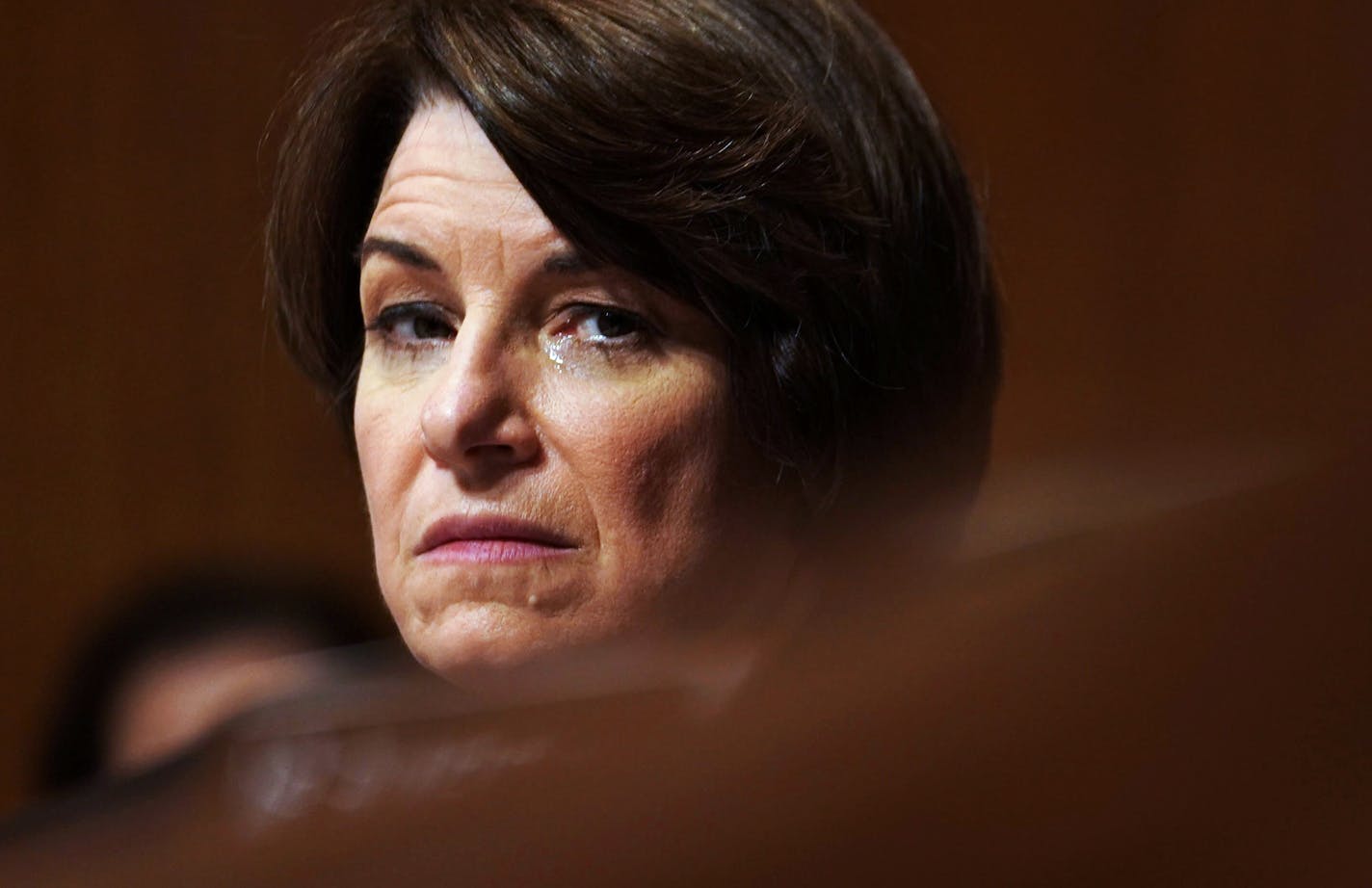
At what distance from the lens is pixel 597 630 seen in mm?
846

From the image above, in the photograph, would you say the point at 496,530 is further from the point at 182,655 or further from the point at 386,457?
the point at 182,655

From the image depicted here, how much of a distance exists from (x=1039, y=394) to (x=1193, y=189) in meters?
0.27

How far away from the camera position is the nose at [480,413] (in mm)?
840

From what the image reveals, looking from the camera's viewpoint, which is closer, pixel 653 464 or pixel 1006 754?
pixel 1006 754

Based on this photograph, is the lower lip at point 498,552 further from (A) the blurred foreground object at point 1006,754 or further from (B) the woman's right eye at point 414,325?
(A) the blurred foreground object at point 1006,754

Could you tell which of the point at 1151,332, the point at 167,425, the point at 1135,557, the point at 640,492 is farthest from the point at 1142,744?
the point at 167,425

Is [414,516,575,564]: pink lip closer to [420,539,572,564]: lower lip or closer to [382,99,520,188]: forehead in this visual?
[420,539,572,564]: lower lip

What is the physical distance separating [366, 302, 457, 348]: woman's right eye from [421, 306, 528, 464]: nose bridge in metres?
0.05

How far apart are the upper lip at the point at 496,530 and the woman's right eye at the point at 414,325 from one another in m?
0.12

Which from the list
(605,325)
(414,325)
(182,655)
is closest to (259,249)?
(182,655)

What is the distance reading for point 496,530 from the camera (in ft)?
Result: 2.79

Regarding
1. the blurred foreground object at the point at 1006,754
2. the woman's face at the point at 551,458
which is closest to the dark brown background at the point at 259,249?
the woman's face at the point at 551,458

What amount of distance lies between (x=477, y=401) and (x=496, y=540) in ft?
0.25

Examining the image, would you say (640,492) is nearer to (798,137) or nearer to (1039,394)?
(798,137)
